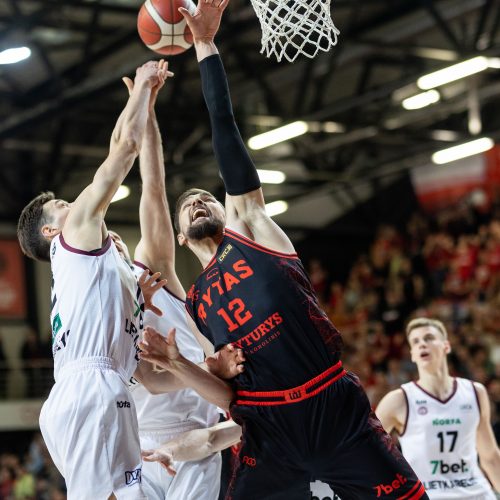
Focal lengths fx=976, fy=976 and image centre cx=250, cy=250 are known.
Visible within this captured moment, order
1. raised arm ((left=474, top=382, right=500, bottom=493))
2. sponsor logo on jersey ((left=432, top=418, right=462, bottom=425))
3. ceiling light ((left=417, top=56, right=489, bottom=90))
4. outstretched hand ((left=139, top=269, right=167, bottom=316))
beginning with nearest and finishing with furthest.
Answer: outstretched hand ((left=139, top=269, right=167, bottom=316))
raised arm ((left=474, top=382, right=500, bottom=493))
sponsor logo on jersey ((left=432, top=418, right=462, bottom=425))
ceiling light ((left=417, top=56, right=489, bottom=90))

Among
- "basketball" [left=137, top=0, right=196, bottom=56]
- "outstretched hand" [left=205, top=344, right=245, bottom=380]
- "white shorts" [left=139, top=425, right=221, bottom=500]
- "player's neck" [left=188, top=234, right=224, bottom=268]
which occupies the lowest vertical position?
"white shorts" [left=139, top=425, right=221, bottom=500]

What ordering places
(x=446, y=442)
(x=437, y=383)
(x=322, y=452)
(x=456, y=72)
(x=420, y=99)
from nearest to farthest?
(x=322, y=452)
(x=446, y=442)
(x=437, y=383)
(x=456, y=72)
(x=420, y=99)

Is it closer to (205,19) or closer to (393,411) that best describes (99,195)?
(205,19)

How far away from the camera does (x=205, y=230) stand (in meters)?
5.84

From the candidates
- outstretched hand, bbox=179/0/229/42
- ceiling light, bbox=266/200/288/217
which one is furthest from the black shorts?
ceiling light, bbox=266/200/288/217

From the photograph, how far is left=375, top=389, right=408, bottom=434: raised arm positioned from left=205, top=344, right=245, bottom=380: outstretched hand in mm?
2886

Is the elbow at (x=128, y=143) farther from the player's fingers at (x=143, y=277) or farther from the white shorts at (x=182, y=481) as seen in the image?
the white shorts at (x=182, y=481)

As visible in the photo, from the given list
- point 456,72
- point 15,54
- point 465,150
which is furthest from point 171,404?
point 465,150

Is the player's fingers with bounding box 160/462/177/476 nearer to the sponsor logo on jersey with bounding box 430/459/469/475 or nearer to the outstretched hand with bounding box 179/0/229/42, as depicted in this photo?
the outstretched hand with bounding box 179/0/229/42

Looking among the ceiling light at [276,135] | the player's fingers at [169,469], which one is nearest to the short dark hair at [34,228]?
the player's fingers at [169,469]

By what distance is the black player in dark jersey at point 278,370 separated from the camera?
5141mm

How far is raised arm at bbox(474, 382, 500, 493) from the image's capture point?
777 centimetres

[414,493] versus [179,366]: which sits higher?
[179,366]

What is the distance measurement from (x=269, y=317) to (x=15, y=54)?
9.41 meters
